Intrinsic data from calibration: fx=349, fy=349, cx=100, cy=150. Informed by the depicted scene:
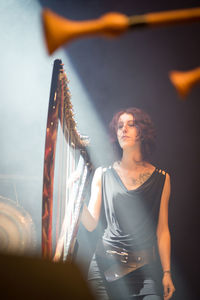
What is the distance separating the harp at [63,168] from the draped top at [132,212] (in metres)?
0.31

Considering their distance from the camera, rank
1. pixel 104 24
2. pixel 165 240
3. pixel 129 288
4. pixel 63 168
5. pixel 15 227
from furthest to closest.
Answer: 1. pixel 15 227
2. pixel 165 240
3. pixel 129 288
4. pixel 63 168
5. pixel 104 24

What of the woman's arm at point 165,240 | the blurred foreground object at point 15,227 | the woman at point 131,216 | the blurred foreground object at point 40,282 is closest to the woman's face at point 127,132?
the woman at point 131,216

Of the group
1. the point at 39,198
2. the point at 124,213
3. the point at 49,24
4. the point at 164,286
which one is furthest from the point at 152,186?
the point at 49,24

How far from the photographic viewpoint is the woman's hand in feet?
7.64

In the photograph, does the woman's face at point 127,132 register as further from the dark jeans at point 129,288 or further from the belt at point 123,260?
the dark jeans at point 129,288

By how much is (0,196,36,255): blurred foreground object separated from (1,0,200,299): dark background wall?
0.23ft

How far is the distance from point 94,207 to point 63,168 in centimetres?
78

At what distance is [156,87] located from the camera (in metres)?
2.75

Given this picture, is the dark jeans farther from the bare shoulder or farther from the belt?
the bare shoulder

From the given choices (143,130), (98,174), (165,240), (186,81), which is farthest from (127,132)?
(186,81)

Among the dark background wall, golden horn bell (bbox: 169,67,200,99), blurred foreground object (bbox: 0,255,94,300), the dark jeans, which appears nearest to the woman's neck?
the dark background wall

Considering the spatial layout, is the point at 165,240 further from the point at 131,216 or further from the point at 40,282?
the point at 40,282

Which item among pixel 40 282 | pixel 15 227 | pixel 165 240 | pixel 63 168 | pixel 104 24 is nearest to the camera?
pixel 40 282

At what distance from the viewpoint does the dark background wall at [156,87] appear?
256 centimetres
